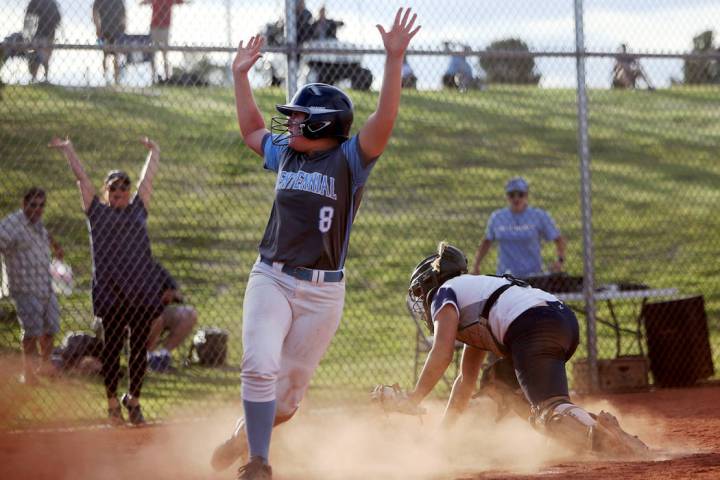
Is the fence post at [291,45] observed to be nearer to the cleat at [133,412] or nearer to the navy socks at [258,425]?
the cleat at [133,412]

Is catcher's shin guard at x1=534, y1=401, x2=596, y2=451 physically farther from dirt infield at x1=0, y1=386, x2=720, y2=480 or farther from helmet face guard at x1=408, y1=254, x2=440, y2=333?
helmet face guard at x1=408, y1=254, x2=440, y2=333

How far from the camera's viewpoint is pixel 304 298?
4.88 meters

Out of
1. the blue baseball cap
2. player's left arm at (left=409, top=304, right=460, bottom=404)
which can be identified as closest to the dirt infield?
player's left arm at (left=409, top=304, right=460, bottom=404)

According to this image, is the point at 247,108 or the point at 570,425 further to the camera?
the point at 247,108

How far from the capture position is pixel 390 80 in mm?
4703

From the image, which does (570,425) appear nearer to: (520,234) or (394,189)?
(520,234)

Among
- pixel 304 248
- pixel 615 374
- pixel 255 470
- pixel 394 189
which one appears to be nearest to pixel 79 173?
pixel 304 248

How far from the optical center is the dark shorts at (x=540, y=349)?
5.23 metres

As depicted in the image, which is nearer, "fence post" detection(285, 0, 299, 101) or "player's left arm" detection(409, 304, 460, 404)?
"player's left arm" detection(409, 304, 460, 404)

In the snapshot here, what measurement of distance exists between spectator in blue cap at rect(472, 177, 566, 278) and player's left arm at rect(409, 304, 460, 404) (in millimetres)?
4429

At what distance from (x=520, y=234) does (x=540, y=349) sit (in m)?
4.47

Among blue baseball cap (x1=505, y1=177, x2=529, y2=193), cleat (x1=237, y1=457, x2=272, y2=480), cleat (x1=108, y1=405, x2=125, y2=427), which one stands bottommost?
cleat (x1=108, y1=405, x2=125, y2=427)

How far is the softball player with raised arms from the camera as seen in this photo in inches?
186

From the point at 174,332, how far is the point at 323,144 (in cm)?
552
